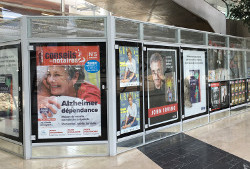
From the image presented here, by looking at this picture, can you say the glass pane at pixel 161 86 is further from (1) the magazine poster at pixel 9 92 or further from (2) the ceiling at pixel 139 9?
(1) the magazine poster at pixel 9 92

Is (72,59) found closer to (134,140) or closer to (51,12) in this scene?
(134,140)

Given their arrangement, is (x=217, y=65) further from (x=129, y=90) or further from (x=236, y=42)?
(x=129, y=90)

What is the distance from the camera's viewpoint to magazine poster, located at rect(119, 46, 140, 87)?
4867mm

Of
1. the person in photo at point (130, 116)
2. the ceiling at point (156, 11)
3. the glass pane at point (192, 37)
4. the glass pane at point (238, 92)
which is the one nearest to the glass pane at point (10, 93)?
the person in photo at point (130, 116)

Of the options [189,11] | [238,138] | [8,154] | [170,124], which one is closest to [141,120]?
[170,124]

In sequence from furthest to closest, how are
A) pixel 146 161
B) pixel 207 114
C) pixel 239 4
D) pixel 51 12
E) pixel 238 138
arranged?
1. pixel 239 4
2. pixel 51 12
3. pixel 207 114
4. pixel 238 138
5. pixel 146 161

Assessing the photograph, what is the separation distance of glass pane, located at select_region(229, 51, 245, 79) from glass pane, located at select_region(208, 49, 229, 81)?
0.40 metres

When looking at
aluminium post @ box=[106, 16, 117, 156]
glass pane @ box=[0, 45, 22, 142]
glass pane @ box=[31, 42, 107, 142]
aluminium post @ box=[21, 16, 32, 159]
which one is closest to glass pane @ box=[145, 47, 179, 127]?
aluminium post @ box=[106, 16, 117, 156]

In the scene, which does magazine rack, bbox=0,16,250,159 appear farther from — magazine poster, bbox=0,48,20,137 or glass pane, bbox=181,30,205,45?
glass pane, bbox=181,30,205,45

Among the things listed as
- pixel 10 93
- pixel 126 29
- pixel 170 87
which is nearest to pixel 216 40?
pixel 170 87

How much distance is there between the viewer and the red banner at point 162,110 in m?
5.50

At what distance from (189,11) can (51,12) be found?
155 inches

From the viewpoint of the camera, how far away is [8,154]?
487cm

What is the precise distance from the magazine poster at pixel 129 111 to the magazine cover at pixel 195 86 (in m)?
1.97
